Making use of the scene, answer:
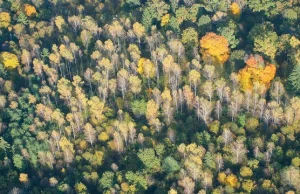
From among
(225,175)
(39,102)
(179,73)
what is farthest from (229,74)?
(39,102)

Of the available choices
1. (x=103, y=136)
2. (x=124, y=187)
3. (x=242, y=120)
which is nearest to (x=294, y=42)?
(x=242, y=120)

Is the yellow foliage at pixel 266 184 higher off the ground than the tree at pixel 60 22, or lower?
lower

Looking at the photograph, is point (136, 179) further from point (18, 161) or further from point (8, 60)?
point (8, 60)

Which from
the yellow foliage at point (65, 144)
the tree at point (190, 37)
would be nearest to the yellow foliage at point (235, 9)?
the tree at point (190, 37)

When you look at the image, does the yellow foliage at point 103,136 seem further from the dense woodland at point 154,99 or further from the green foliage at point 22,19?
the green foliage at point 22,19

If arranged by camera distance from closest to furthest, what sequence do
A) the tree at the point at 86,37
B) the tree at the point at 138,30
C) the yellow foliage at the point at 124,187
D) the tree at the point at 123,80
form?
1. the yellow foliage at the point at 124,187
2. the tree at the point at 123,80
3. the tree at the point at 138,30
4. the tree at the point at 86,37

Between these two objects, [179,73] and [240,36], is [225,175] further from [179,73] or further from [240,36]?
[240,36]

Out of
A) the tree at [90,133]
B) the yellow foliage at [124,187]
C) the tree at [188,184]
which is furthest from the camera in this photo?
the tree at [90,133]
